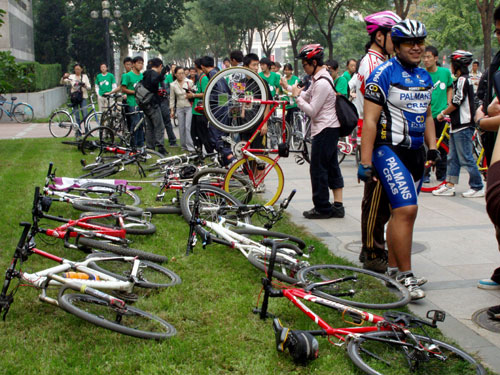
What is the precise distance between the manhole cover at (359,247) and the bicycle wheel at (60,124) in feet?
42.1

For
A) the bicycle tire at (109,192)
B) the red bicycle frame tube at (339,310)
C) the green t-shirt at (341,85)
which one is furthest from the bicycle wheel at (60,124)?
the red bicycle frame tube at (339,310)

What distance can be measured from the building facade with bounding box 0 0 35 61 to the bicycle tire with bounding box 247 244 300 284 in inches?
1051

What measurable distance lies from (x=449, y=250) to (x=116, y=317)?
3605 mm

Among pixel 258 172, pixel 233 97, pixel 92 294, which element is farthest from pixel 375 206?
pixel 233 97

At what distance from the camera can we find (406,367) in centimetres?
356

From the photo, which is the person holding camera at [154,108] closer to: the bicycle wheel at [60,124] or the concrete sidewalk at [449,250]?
the concrete sidewalk at [449,250]

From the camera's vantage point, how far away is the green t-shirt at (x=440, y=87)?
31.9 feet

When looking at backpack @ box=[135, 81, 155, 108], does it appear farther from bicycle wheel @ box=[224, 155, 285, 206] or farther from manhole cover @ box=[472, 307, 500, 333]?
manhole cover @ box=[472, 307, 500, 333]

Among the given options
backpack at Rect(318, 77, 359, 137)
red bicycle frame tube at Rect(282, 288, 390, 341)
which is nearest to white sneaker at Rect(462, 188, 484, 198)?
backpack at Rect(318, 77, 359, 137)

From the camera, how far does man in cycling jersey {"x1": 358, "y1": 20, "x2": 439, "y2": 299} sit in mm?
4715

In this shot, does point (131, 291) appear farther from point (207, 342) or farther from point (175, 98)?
point (175, 98)

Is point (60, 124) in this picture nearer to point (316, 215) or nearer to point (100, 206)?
point (100, 206)

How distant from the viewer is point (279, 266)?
201 inches

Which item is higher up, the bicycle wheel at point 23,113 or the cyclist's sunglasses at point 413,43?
the cyclist's sunglasses at point 413,43
